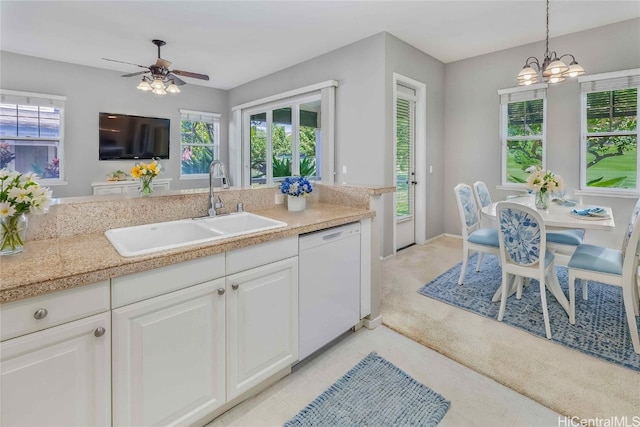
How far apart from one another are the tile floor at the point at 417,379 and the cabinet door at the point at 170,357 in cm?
25

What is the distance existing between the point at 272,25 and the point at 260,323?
131 inches

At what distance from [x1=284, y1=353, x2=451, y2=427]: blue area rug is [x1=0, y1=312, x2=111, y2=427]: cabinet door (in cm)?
81

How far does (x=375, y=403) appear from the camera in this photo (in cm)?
163

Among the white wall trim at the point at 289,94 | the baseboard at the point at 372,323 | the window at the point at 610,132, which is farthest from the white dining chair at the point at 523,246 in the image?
the white wall trim at the point at 289,94

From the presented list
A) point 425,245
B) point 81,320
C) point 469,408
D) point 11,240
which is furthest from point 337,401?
point 425,245

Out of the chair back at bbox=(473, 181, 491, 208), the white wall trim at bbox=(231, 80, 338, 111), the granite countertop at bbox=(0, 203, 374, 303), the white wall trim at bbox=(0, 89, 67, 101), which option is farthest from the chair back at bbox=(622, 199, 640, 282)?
the white wall trim at bbox=(0, 89, 67, 101)

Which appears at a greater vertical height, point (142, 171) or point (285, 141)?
point (285, 141)

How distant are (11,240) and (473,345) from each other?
2499mm

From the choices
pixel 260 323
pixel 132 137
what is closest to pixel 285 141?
pixel 132 137

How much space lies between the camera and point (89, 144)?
203 inches

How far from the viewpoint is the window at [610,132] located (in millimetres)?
3547

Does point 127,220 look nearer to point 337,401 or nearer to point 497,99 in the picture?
point 337,401

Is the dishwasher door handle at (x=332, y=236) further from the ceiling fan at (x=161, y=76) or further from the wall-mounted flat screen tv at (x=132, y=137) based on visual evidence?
the wall-mounted flat screen tv at (x=132, y=137)

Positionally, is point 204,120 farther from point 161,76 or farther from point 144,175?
point 144,175
